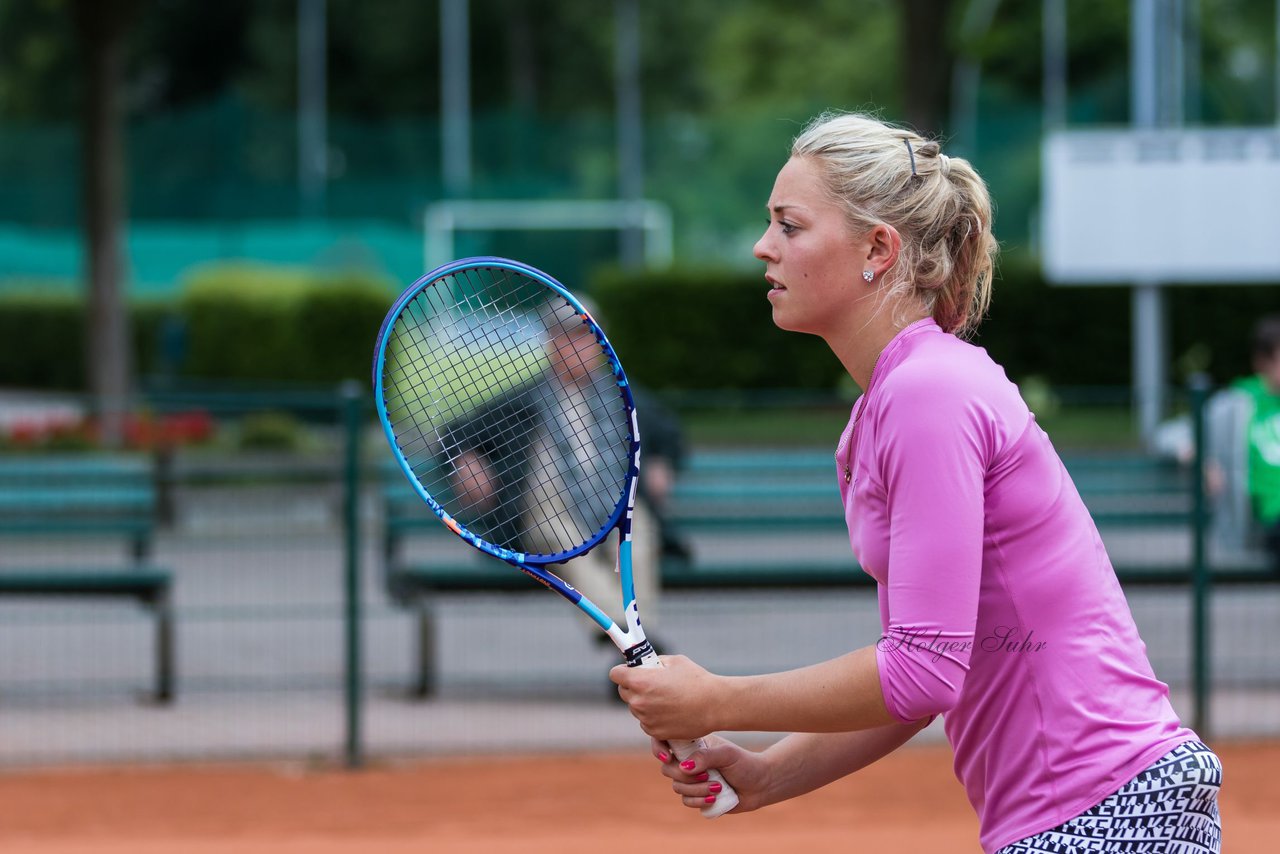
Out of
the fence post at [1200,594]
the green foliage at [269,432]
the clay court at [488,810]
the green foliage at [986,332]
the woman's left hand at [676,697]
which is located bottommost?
the clay court at [488,810]

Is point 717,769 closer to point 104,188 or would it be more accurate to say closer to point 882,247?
point 882,247

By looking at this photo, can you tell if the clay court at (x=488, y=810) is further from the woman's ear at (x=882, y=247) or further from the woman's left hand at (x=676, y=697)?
the woman's ear at (x=882, y=247)

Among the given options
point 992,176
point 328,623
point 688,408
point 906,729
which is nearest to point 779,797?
point 906,729

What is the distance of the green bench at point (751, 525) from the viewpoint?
7664 mm

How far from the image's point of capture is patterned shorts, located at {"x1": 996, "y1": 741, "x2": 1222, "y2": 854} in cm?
215

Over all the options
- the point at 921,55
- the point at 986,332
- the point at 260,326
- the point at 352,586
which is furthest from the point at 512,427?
the point at 260,326

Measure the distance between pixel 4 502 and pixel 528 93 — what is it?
39.7 meters

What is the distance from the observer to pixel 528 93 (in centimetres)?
4631

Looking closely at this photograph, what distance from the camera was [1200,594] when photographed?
7270mm

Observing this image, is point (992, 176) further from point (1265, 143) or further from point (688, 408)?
point (688, 408)

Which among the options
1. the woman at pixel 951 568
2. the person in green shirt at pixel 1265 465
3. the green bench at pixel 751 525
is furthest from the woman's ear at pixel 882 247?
the person in green shirt at pixel 1265 465

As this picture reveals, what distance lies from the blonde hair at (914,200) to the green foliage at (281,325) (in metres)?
20.8

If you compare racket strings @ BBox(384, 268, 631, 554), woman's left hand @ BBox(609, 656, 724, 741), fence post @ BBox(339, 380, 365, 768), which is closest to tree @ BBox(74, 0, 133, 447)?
fence post @ BBox(339, 380, 365, 768)

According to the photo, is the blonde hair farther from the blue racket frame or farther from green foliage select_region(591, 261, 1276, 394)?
green foliage select_region(591, 261, 1276, 394)
